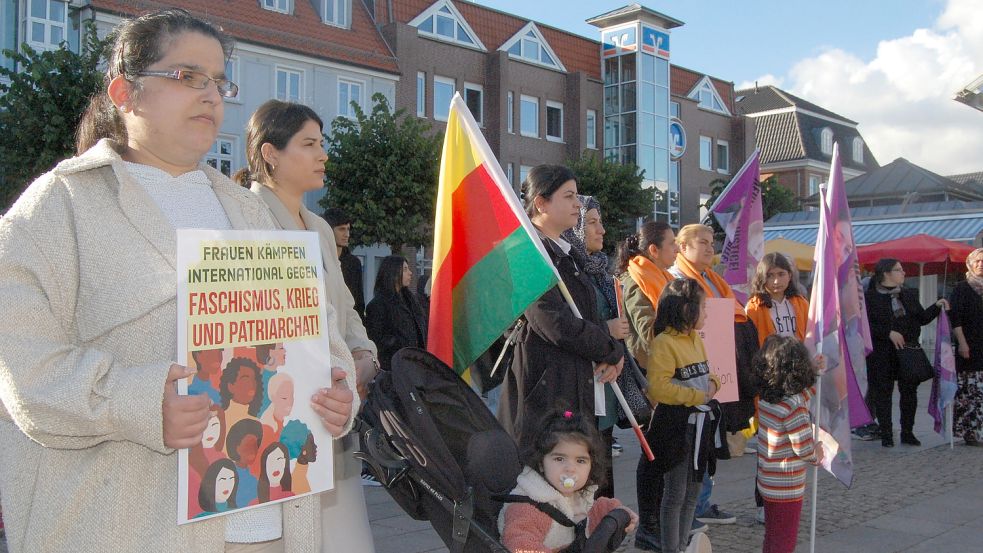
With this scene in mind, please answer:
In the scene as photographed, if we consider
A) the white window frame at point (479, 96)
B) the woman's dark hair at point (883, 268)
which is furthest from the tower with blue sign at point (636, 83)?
the woman's dark hair at point (883, 268)

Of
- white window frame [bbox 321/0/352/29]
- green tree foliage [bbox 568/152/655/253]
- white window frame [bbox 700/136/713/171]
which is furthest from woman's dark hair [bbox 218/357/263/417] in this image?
white window frame [bbox 700/136/713/171]

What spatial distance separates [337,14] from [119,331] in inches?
1264

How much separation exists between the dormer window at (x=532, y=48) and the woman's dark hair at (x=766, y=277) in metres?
30.7

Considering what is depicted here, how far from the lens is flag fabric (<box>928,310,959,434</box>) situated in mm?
9836

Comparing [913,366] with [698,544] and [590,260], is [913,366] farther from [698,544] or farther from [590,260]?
[698,544]

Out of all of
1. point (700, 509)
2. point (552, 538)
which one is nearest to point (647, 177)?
point (700, 509)

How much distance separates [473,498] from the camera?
2.87 meters

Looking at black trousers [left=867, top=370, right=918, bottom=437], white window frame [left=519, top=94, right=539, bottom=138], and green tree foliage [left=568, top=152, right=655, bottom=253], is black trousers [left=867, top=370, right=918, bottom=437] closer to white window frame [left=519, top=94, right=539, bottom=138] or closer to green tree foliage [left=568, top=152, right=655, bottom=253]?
green tree foliage [left=568, top=152, right=655, bottom=253]

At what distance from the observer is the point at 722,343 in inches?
240

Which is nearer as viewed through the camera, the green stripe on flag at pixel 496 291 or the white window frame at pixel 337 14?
the green stripe on flag at pixel 496 291

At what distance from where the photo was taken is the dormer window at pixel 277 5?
30141 mm

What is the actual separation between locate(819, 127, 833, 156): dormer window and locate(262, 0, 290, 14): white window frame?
3793 centimetres

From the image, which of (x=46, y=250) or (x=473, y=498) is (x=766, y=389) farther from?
(x=46, y=250)

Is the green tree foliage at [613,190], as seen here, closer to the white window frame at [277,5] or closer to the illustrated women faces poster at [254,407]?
the white window frame at [277,5]
